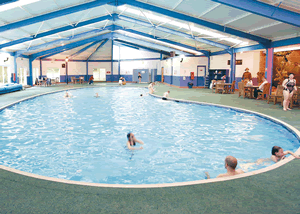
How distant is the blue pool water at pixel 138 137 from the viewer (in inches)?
207

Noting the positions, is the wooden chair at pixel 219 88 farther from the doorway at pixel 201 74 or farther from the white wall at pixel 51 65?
the white wall at pixel 51 65

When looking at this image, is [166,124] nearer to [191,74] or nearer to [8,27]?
[8,27]

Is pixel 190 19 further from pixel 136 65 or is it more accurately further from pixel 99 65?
pixel 99 65

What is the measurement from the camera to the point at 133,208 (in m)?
2.75

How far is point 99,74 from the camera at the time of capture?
3716 cm

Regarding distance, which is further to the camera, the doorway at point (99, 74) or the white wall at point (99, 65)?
the doorway at point (99, 74)

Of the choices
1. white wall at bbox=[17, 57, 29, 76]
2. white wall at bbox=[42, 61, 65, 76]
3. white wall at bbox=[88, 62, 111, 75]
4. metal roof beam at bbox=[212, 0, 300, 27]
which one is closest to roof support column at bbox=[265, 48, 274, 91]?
metal roof beam at bbox=[212, 0, 300, 27]

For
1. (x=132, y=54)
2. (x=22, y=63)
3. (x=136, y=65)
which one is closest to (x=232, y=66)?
(x=136, y=65)

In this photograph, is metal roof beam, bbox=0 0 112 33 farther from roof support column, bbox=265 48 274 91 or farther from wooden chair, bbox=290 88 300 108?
wooden chair, bbox=290 88 300 108

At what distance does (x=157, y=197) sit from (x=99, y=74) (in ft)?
116

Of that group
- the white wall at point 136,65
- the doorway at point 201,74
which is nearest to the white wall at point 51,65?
the white wall at point 136,65

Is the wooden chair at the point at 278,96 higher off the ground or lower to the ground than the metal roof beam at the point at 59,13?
lower

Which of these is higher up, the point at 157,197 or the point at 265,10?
the point at 265,10

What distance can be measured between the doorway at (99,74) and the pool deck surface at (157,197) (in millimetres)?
33913
